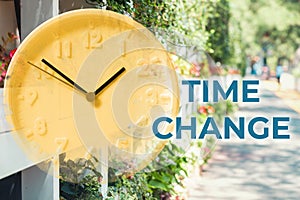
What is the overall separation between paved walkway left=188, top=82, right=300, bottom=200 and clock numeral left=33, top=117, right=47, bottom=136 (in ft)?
8.70

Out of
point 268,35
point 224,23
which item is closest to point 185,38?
point 224,23

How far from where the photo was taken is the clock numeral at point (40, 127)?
9.64 feet

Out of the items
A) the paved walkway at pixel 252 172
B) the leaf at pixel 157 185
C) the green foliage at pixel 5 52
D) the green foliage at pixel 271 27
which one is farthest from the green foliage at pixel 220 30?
the green foliage at pixel 271 27

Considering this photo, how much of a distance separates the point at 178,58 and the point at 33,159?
291 cm

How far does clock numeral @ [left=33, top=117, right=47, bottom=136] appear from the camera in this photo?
9.64ft

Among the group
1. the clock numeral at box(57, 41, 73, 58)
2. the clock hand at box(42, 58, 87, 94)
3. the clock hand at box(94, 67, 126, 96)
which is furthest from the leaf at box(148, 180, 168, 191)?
the clock numeral at box(57, 41, 73, 58)

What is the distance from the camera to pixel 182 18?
525 cm

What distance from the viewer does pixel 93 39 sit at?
3199 mm

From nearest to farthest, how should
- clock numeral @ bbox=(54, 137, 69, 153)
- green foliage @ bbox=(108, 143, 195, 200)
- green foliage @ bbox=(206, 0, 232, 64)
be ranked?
clock numeral @ bbox=(54, 137, 69, 153), green foliage @ bbox=(108, 143, 195, 200), green foliage @ bbox=(206, 0, 232, 64)

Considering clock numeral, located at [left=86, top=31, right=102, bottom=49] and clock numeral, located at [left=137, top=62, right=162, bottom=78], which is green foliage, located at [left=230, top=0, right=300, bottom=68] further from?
clock numeral, located at [left=86, top=31, right=102, bottom=49]

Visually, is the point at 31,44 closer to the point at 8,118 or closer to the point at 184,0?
the point at 8,118

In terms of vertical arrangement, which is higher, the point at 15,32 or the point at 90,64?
the point at 15,32

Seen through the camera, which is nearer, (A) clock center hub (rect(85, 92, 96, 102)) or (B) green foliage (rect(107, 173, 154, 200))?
(A) clock center hub (rect(85, 92, 96, 102))

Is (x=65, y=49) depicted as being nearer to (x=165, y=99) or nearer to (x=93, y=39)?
(x=93, y=39)
